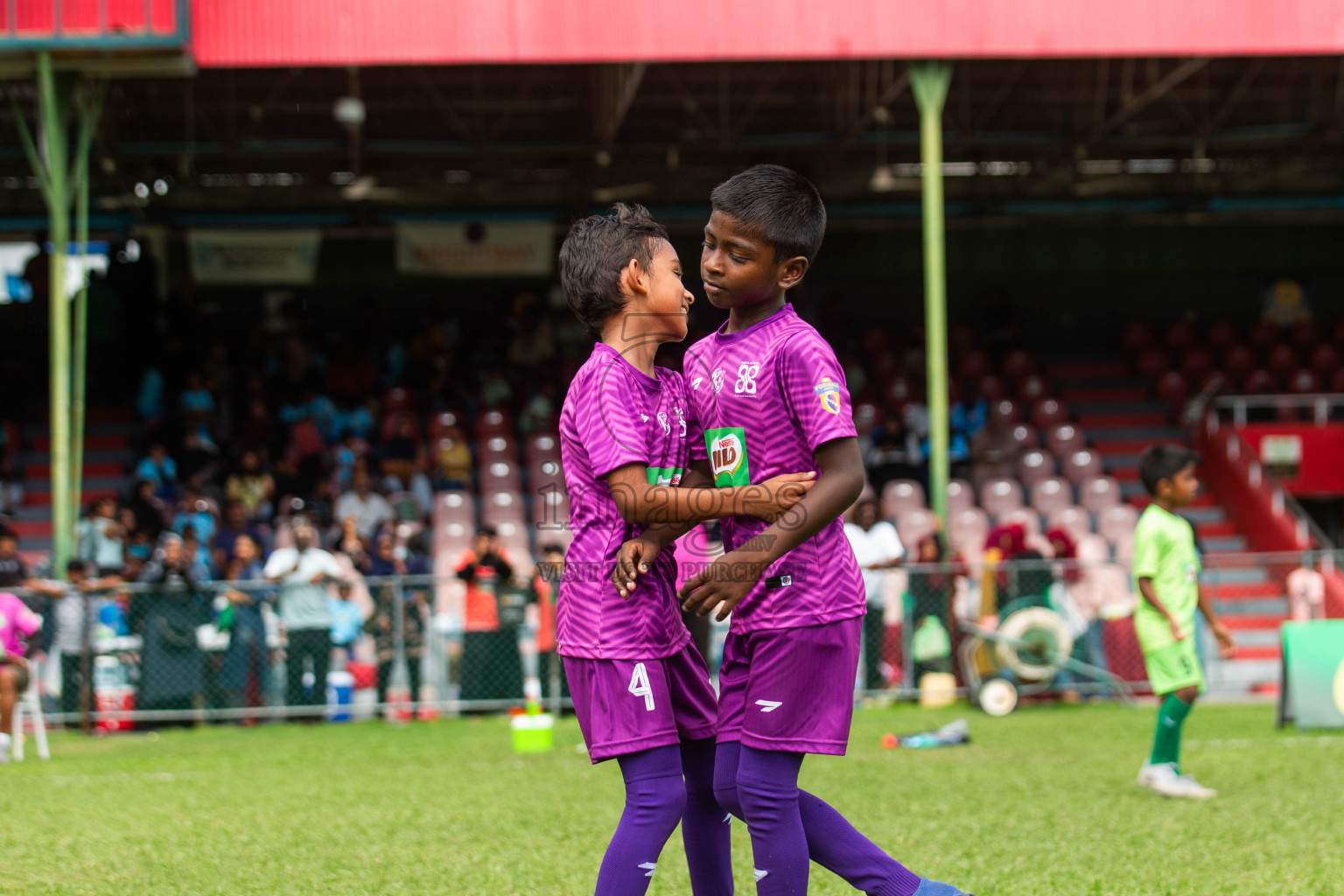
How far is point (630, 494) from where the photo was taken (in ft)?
10.4

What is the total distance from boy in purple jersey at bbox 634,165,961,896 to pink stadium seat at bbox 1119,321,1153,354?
20.6 m

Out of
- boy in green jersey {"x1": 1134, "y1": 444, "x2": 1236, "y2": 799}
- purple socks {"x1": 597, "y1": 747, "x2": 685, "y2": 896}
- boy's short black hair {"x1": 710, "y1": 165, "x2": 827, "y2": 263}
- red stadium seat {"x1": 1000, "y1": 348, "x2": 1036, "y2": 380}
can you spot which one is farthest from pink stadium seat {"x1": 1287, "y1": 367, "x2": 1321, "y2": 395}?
purple socks {"x1": 597, "y1": 747, "x2": 685, "y2": 896}

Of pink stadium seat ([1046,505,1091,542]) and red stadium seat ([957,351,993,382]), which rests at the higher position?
red stadium seat ([957,351,993,382])

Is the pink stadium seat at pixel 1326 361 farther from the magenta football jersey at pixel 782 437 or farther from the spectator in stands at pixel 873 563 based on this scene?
the magenta football jersey at pixel 782 437

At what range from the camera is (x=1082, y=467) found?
18.2 m

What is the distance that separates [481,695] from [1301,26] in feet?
33.5

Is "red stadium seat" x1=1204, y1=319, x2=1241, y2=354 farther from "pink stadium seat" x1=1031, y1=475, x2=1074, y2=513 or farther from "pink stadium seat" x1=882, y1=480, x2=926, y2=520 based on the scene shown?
"pink stadium seat" x1=882, y1=480, x2=926, y2=520

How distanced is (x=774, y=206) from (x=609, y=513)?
0.83m

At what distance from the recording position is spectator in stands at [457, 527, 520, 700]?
494 inches

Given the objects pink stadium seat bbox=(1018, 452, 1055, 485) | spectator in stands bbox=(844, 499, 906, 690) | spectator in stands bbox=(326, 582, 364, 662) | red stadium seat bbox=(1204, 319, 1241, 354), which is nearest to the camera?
spectator in stands bbox=(326, 582, 364, 662)

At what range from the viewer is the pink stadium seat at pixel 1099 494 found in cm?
1727

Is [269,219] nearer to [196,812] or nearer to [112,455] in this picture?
[112,455]

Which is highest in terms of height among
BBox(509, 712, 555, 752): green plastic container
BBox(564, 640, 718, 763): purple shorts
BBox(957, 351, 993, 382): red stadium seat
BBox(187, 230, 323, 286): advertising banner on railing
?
BBox(187, 230, 323, 286): advertising banner on railing

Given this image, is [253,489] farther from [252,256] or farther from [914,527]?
[914,527]
